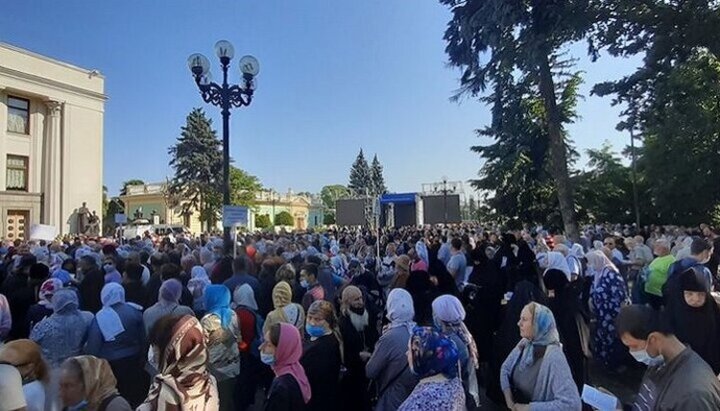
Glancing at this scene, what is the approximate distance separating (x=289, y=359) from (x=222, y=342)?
1.34 m

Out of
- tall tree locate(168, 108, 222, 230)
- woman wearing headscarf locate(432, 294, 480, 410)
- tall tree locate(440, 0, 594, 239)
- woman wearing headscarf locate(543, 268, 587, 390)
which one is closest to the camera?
woman wearing headscarf locate(432, 294, 480, 410)

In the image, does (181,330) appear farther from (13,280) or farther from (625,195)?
(625,195)

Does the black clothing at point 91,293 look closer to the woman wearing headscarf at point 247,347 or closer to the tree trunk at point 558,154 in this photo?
the woman wearing headscarf at point 247,347

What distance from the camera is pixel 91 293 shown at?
6.38 metres

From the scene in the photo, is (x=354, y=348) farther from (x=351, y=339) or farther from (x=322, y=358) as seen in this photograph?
(x=322, y=358)

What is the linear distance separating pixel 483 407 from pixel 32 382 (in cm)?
493

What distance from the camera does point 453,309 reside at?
165 inches

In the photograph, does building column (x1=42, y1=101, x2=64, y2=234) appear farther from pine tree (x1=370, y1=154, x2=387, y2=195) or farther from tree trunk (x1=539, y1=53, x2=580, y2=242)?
pine tree (x1=370, y1=154, x2=387, y2=195)

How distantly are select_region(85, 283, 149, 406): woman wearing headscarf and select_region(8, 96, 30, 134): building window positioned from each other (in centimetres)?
3280

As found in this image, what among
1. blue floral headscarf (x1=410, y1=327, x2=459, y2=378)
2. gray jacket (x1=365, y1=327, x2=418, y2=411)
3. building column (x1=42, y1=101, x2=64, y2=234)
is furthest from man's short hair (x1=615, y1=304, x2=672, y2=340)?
building column (x1=42, y1=101, x2=64, y2=234)

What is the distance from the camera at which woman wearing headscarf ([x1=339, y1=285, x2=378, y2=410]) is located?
4.54 metres

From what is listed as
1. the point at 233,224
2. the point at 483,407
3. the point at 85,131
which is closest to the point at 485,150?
the point at 233,224

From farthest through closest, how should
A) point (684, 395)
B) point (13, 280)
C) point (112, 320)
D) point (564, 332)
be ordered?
point (13, 280) → point (564, 332) → point (112, 320) → point (684, 395)

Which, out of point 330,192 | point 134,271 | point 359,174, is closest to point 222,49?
point 134,271
